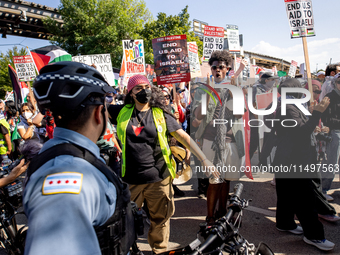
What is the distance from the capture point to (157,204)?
9.12 feet

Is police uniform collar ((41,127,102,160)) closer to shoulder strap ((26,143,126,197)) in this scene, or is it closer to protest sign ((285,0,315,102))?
shoulder strap ((26,143,126,197))

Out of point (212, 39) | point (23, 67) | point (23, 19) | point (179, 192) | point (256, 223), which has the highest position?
point (23, 19)

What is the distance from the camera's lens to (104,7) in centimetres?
A: 2244

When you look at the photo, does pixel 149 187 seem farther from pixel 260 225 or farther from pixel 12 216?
pixel 260 225

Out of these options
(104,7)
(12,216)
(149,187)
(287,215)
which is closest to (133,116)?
(149,187)

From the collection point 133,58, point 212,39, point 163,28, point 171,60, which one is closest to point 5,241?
point 171,60

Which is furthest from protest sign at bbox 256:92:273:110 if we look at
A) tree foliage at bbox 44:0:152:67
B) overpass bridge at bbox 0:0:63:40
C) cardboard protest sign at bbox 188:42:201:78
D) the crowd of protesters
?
overpass bridge at bbox 0:0:63:40

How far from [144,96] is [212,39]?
19.3 ft

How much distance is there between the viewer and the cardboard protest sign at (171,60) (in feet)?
16.4

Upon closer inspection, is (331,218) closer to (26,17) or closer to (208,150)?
(208,150)

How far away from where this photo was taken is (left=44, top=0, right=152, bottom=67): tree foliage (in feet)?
70.4

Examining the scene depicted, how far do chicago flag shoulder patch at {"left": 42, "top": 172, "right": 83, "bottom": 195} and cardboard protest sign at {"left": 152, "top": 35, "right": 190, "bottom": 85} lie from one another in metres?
4.22

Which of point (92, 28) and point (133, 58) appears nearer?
point (133, 58)

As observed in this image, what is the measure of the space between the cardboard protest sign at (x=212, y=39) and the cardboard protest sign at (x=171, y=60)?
9.42 feet
